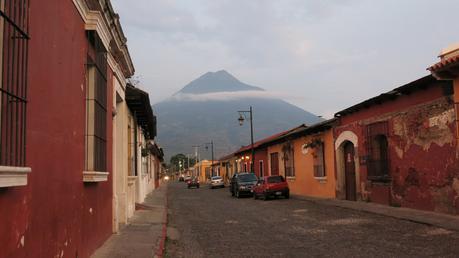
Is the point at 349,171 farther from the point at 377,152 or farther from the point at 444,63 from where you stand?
the point at 444,63

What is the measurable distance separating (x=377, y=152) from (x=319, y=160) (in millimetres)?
7008

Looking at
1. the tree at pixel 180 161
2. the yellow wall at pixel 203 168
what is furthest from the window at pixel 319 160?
the tree at pixel 180 161

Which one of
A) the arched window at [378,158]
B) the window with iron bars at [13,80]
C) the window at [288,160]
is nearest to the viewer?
the window with iron bars at [13,80]

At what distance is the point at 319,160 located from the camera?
26781 millimetres

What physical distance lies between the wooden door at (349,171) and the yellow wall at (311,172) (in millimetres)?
1138

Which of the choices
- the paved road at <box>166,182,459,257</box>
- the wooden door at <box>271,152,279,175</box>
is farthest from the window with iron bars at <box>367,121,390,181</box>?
the wooden door at <box>271,152,279,175</box>

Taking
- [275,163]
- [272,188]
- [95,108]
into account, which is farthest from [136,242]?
[275,163]

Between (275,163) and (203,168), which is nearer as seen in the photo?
(275,163)

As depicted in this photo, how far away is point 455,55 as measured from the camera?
12500mm

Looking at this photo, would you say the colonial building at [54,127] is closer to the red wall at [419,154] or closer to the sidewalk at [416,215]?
the sidewalk at [416,215]

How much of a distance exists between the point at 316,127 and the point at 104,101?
18.0m

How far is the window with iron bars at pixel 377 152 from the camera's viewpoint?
752 inches

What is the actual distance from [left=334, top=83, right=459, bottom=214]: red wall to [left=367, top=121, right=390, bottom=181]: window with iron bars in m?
0.30

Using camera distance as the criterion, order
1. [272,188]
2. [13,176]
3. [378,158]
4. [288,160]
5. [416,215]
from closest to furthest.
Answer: [13,176] < [416,215] < [378,158] < [272,188] < [288,160]
